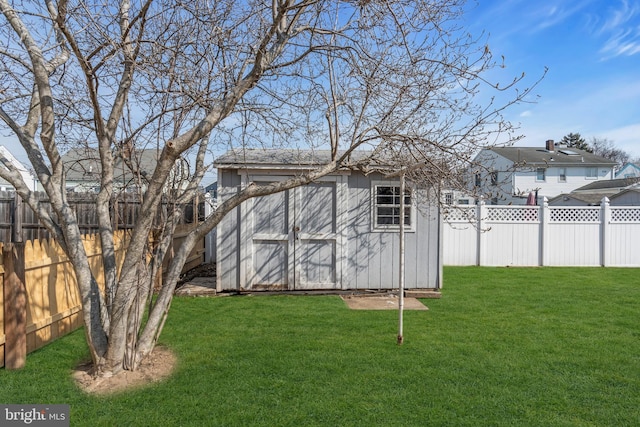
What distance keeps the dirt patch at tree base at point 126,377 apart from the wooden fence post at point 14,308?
54cm

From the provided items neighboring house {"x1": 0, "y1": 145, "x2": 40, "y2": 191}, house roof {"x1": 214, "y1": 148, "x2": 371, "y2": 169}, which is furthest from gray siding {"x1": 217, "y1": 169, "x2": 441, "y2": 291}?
neighboring house {"x1": 0, "y1": 145, "x2": 40, "y2": 191}

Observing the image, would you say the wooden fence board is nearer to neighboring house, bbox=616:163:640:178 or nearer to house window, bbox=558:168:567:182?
house window, bbox=558:168:567:182

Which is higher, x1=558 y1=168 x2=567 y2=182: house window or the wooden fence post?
x1=558 y1=168 x2=567 y2=182: house window

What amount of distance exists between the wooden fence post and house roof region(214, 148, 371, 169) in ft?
11.9

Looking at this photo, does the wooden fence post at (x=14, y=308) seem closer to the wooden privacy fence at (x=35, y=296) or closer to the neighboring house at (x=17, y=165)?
the wooden privacy fence at (x=35, y=296)

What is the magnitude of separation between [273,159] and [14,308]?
4464mm

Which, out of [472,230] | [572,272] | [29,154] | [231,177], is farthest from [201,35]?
[572,272]

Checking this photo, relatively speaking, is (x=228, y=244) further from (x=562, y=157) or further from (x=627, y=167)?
(x=627, y=167)

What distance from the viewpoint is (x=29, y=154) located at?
373 cm

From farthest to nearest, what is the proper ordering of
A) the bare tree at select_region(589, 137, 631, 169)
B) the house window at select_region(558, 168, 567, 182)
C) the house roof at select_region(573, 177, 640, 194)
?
1. the bare tree at select_region(589, 137, 631, 169)
2. the house window at select_region(558, 168, 567, 182)
3. the house roof at select_region(573, 177, 640, 194)

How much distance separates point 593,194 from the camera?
21.0m

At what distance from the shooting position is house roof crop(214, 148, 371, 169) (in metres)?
7.16

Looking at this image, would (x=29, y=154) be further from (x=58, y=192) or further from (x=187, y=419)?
(x=187, y=419)

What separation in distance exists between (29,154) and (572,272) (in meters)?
11.2
